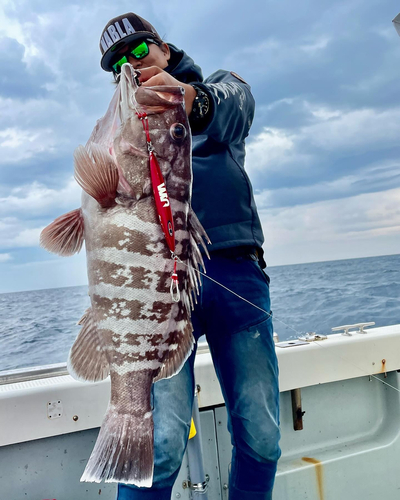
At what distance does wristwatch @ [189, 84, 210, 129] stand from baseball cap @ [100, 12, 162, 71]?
34cm

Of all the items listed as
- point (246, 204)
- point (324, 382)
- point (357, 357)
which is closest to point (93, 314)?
point (246, 204)

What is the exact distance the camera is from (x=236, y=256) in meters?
1.89

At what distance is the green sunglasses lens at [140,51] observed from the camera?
5.50 ft

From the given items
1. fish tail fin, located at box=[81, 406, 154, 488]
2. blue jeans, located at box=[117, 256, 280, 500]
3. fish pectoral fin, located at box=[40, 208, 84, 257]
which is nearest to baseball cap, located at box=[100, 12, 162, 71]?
fish pectoral fin, located at box=[40, 208, 84, 257]

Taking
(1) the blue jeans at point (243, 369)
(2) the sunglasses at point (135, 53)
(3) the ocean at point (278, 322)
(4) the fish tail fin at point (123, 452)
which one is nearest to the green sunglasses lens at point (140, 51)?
(2) the sunglasses at point (135, 53)

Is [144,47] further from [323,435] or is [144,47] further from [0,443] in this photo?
[323,435]

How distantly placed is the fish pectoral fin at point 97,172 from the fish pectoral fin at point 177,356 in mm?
454

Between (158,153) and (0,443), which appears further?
(0,443)

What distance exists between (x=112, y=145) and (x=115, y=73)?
1.75ft

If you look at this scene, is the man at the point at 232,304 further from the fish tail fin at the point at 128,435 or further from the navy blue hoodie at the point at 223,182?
the fish tail fin at the point at 128,435

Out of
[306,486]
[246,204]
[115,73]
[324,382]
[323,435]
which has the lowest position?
[306,486]

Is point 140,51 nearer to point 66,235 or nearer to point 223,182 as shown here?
point 223,182

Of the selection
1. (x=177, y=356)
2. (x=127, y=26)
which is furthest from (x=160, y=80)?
(x=177, y=356)

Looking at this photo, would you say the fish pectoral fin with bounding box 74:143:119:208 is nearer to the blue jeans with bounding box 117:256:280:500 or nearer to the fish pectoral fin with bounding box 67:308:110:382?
the fish pectoral fin with bounding box 67:308:110:382
